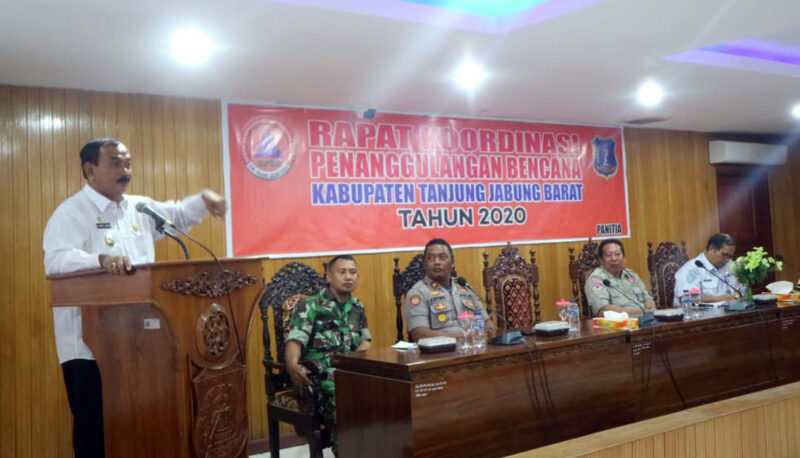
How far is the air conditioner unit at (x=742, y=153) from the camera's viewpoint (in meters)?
6.82

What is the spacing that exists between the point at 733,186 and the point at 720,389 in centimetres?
427

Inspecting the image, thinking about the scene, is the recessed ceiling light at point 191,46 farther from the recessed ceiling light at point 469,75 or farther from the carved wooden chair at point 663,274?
the carved wooden chair at point 663,274

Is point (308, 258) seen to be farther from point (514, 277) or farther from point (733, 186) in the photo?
point (733, 186)

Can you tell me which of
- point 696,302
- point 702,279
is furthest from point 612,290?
point 702,279

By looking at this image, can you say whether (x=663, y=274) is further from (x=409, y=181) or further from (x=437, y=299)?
(x=437, y=299)

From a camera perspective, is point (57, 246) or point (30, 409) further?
point (30, 409)

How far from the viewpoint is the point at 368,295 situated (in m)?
4.79

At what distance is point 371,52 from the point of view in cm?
363

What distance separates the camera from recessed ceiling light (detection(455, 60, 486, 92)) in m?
3.97

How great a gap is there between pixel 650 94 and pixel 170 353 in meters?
4.07

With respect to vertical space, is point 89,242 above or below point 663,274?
above

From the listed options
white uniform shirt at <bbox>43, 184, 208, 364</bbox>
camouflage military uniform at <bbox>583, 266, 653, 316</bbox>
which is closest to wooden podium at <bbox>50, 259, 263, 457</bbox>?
white uniform shirt at <bbox>43, 184, 208, 364</bbox>

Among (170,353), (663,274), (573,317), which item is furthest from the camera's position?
(663,274)

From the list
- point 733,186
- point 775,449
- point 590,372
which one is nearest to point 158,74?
point 590,372
